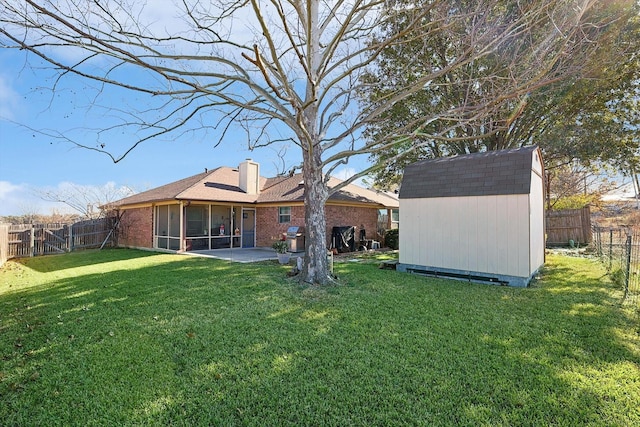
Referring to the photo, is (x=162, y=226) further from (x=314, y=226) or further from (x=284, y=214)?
(x=314, y=226)

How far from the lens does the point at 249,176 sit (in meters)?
17.3

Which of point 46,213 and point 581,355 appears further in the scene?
point 46,213

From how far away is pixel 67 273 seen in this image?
9.51m

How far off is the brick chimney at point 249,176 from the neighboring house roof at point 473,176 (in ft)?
31.6

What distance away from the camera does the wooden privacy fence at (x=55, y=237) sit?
46.3 ft

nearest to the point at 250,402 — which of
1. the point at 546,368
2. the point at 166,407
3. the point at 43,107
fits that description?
the point at 166,407

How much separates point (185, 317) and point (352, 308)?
286cm

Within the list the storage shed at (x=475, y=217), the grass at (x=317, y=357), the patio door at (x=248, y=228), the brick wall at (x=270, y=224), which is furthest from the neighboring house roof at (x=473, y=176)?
the patio door at (x=248, y=228)

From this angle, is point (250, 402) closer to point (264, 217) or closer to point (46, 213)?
point (264, 217)

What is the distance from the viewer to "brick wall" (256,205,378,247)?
1506 cm

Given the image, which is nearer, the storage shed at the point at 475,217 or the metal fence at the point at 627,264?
the metal fence at the point at 627,264

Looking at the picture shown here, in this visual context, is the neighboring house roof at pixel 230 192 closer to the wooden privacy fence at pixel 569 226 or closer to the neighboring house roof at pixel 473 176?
the neighboring house roof at pixel 473 176

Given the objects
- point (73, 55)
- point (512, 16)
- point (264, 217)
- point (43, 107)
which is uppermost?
point (512, 16)

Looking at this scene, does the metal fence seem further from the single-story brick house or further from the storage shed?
the single-story brick house
